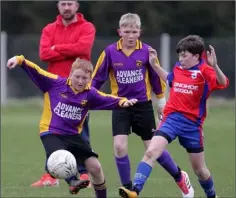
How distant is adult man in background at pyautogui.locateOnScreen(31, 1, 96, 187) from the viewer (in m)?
10.0

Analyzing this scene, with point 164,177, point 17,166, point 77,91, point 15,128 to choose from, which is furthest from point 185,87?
point 15,128

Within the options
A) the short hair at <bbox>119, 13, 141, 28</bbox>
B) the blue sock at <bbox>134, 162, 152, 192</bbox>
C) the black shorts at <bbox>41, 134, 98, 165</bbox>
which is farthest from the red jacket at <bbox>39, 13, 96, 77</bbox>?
the blue sock at <bbox>134, 162, 152, 192</bbox>

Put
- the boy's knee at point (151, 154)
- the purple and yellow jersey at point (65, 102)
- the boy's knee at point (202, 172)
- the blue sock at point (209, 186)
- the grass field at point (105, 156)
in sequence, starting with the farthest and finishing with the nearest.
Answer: the grass field at point (105, 156)
the blue sock at point (209, 186)
the boy's knee at point (202, 172)
the purple and yellow jersey at point (65, 102)
the boy's knee at point (151, 154)

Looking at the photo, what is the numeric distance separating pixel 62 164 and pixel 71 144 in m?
0.56

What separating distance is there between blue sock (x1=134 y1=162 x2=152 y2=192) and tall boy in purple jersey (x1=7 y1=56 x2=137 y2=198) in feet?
2.02

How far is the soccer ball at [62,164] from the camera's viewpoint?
772cm

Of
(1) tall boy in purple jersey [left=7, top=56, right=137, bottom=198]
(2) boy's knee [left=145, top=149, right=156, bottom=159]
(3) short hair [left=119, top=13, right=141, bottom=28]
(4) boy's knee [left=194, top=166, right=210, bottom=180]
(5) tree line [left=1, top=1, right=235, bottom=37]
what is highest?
(3) short hair [left=119, top=13, right=141, bottom=28]

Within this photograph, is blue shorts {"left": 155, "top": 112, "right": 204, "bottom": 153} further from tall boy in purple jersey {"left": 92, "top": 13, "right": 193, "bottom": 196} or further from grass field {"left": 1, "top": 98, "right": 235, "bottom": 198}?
grass field {"left": 1, "top": 98, "right": 235, "bottom": 198}

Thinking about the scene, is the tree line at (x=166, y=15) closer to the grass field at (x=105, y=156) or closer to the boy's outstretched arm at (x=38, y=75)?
the grass field at (x=105, y=156)

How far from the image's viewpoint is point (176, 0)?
2950 centimetres

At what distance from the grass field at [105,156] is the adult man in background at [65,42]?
674mm

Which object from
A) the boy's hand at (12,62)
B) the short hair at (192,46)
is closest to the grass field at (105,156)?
the short hair at (192,46)

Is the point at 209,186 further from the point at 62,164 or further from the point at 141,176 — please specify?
the point at 62,164

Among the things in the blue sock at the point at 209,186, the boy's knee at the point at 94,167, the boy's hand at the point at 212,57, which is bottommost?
the blue sock at the point at 209,186
